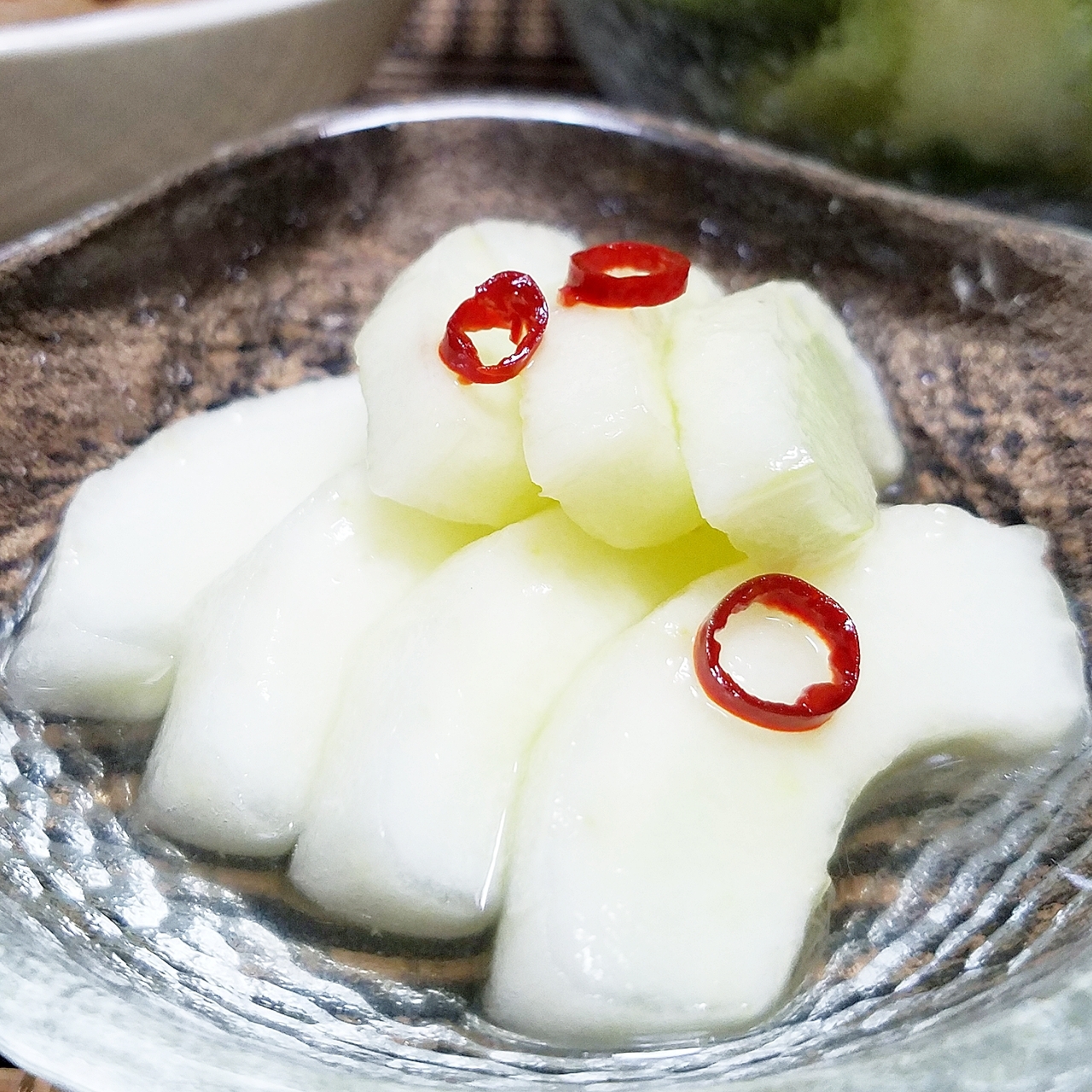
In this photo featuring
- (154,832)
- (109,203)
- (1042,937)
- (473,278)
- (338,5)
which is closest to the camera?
(1042,937)

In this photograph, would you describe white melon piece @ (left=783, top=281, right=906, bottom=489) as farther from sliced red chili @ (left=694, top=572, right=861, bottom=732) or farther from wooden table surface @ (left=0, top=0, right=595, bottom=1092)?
wooden table surface @ (left=0, top=0, right=595, bottom=1092)

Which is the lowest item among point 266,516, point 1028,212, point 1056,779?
point 1056,779

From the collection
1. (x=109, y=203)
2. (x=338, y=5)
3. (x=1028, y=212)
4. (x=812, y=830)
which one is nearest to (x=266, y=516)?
(x=109, y=203)

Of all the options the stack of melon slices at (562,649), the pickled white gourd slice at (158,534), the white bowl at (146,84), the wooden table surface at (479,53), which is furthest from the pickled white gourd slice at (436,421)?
the wooden table surface at (479,53)

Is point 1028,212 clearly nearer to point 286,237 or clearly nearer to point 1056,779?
point 1056,779

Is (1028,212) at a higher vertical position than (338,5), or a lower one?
lower

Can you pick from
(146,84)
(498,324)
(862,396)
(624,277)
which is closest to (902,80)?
(862,396)

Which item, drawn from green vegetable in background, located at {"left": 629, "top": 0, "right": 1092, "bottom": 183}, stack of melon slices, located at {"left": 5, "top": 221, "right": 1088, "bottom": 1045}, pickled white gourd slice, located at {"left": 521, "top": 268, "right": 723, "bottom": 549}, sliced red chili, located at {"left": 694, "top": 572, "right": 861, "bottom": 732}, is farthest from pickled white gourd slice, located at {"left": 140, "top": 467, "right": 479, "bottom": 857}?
green vegetable in background, located at {"left": 629, "top": 0, "right": 1092, "bottom": 183}
